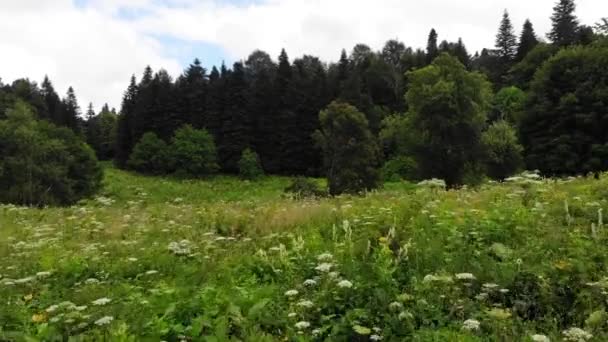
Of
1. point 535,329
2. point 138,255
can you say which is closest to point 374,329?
point 535,329

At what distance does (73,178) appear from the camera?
64.0m

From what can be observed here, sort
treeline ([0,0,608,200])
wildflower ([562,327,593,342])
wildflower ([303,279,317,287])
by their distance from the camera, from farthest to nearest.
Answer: treeline ([0,0,608,200]), wildflower ([303,279,317,287]), wildflower ([562,327,593,342])

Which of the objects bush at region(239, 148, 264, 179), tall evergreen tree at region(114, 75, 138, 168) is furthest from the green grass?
tall evergreen tree at region(114, 75, 138, 168)

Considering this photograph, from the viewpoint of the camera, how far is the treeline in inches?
1796

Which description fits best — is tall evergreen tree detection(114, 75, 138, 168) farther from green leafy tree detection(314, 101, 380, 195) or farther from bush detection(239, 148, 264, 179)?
green leafy tree detection(314, 101, 380, 195)

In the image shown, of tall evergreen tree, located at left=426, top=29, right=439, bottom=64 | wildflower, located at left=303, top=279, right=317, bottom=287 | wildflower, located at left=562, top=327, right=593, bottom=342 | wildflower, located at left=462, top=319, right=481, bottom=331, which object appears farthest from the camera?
A: tall evergreen tree, located at left=426, top=29, right=439, bottom=64

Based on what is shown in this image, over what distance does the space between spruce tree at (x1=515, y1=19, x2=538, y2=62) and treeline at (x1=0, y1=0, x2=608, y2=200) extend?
0.26 meters

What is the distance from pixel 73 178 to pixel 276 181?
25.1 metres

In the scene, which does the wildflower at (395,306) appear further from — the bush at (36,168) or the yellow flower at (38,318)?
the bush at (36,168)

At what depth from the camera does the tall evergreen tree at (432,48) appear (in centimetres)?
9557

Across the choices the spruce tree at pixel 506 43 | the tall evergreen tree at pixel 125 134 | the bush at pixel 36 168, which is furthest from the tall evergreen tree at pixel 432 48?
the bush at pixel 36 168

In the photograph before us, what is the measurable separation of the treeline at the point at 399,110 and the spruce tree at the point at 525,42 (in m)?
0.26

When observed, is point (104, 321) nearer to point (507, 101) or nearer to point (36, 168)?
point (36, 168)

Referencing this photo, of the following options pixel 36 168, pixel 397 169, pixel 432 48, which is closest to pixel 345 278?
pixel 36 168
